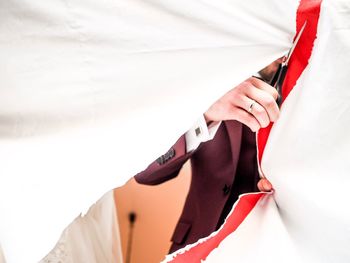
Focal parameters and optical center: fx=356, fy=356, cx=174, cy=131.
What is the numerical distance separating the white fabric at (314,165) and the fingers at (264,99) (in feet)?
0.05

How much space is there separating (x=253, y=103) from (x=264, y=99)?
0.05 ft

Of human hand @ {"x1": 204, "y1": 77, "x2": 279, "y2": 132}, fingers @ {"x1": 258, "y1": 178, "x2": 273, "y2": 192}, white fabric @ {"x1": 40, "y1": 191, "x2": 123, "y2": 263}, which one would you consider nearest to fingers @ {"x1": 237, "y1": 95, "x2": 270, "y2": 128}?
human hand @ {"x1": 204, "y1": 77, "x2": 279, "y2": 132}

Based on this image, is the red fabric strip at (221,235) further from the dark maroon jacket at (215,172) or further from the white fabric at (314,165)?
the dark maroon jacket at (215,172)

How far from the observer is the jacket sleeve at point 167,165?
699 mm

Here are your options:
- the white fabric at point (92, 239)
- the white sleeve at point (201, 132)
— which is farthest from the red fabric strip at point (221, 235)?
the white fabric at point (92, 239)

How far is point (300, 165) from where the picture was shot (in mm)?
482

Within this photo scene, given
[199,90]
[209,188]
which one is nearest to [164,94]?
[199,90]

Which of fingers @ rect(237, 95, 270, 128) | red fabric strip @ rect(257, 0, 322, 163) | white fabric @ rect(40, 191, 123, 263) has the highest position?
red fabric strip @ rect(257, 0, 322, 163)

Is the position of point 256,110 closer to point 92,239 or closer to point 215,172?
point 215,172

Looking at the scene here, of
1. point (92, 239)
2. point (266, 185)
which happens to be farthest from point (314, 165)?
point (92, 239)

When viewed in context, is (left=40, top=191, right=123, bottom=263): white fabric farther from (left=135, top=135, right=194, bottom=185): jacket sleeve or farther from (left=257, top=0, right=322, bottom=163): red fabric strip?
(left=257, top=0, right=322, bottom=163): red fabric strip

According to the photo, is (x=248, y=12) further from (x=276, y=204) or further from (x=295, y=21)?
(x=276, y=204)

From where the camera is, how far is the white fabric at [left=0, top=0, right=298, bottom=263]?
41 centimetres

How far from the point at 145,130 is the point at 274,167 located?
0.19 meters
